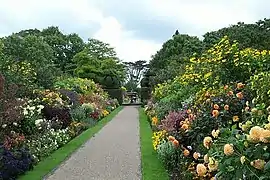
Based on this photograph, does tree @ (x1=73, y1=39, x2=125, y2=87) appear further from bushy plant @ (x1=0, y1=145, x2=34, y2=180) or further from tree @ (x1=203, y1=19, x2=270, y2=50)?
bushy plant @ (x1=0, y1=145, x2=34, y2=180)

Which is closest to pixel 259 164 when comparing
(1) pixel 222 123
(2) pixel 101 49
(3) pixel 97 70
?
(1) pixel 222 123

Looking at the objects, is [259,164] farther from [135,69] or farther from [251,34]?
[135,69]

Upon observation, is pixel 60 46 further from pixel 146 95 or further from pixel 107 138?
pixel 107 138

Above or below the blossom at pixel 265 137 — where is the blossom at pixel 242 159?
below

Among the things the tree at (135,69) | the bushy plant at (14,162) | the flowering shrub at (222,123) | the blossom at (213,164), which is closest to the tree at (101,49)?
the tree at (135,69)

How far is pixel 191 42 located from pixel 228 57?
35112 mm

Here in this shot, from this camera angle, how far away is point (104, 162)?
29.9ft

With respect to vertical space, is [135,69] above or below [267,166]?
above

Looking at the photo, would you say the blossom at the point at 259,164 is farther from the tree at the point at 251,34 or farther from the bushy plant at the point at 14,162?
the tree at the point at 251,34

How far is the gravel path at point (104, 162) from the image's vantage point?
7.73m

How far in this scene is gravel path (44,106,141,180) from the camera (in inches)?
305

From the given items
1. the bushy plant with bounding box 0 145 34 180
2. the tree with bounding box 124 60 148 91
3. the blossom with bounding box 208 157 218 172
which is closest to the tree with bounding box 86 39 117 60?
the tree with bounding box 124 60 148 91

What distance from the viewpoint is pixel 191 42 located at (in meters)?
44.8

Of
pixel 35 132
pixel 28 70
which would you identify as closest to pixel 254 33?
pixel 28 70
